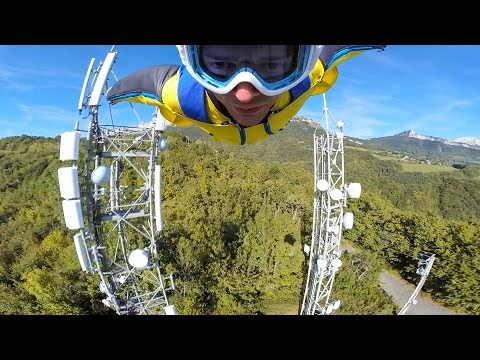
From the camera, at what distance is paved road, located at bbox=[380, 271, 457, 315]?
1216 cm

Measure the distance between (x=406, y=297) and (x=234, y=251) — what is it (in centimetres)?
774

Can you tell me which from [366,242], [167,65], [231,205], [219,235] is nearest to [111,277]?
[167,65]

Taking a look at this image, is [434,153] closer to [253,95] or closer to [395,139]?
[395,139]

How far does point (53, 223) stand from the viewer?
48.8ft

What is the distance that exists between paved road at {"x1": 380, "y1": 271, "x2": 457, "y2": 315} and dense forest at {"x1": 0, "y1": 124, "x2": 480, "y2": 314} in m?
0.40


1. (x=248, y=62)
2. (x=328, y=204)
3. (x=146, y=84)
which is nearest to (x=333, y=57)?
(x=248, y=62)

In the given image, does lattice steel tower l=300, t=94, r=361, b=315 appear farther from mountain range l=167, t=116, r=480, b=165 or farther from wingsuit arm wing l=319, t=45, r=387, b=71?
mountain range l=167, t=116, r=480, b=165

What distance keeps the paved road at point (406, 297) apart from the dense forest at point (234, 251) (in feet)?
1.31

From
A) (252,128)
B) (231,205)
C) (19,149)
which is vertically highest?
(19,149)

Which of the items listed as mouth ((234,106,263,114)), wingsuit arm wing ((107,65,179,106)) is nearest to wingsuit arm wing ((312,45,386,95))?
mouth ((234,106,263,114))

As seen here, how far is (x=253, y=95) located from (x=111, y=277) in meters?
4.47

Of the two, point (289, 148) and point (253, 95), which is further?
point (289, 148)

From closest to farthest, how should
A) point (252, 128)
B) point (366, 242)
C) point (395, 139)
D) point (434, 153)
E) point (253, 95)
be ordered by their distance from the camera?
1. point (253, 95)
2. point (252, 128)
3. point (366, 242)
4. point (434, 153)
5. point (395, 139)

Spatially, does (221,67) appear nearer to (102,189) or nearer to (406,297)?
(102,189)
